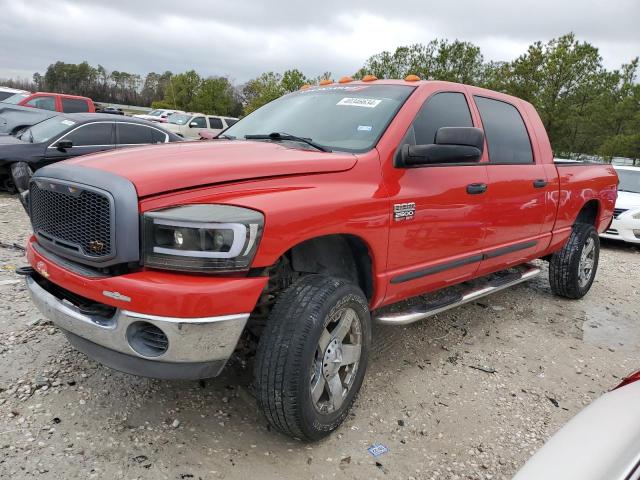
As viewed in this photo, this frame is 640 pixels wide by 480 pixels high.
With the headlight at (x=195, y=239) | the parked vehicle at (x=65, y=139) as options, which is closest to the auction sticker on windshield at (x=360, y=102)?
the headlight at (x=195, y=239)

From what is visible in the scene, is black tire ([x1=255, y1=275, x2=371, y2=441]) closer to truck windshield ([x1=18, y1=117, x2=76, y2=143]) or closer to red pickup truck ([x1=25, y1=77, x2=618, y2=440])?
red pickup truck ([x1=25, y1=77, x2=618, y2=440])

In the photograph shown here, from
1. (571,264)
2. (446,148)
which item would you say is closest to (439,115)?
(446,148)

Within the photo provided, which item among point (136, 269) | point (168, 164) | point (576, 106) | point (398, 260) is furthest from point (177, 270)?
point (576, 106)

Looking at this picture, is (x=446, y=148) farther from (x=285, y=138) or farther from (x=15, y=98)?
(x=15, y=98)

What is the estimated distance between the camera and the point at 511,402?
319 cm

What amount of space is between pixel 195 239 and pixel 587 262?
14.9 ft

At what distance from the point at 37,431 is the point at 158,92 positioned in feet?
252

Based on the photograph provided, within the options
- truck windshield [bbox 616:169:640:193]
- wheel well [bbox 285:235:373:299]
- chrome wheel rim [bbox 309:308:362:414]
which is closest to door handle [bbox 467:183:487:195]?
wheel well [bbox 285:235:373:299]

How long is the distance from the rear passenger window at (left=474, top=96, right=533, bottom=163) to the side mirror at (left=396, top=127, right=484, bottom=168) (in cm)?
97

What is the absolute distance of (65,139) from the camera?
331 inches

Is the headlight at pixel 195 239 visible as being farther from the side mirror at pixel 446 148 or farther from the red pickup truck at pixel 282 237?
the side mirror at pixel 446 148

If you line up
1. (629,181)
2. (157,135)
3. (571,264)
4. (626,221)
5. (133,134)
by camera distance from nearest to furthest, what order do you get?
(571,264) → (626,221) → (133,134) → (157,135) → (629,181)

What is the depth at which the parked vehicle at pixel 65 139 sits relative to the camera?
8.17 m

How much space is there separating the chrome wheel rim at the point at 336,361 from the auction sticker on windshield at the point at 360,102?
1379mm
